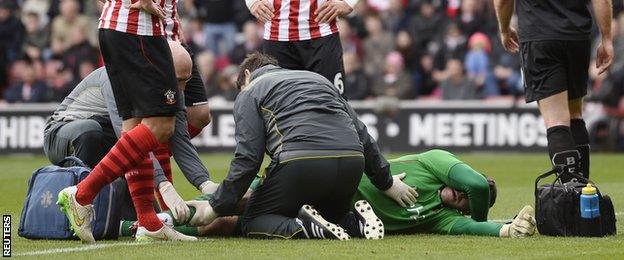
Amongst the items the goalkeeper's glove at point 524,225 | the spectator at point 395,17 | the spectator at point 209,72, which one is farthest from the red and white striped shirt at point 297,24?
the spectator at point 395,17

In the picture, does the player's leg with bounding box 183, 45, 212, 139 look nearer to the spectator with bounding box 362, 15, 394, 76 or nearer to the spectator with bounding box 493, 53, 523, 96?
the spectator with bounding box 493, 53, 523, 96

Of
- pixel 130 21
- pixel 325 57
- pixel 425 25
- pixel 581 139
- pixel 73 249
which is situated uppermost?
pixel 130 21

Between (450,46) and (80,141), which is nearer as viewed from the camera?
(80,141)

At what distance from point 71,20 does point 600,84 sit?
28.7 feet

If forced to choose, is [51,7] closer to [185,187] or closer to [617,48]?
[617,48]

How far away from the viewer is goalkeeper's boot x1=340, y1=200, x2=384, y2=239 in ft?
26.8

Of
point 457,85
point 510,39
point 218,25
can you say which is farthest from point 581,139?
point 218,25

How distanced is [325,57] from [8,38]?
13.6 meters

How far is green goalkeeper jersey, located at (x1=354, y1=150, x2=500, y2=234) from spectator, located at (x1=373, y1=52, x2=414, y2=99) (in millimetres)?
11545

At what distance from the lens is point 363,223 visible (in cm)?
822

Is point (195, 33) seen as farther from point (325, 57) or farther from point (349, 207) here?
point (349, 207)

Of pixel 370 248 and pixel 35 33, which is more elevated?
pixel 35 33

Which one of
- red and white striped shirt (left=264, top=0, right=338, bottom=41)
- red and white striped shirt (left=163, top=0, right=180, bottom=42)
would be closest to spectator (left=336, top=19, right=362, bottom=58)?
red and white striped shirt (left=264, top=0, right=338, bottom=41)

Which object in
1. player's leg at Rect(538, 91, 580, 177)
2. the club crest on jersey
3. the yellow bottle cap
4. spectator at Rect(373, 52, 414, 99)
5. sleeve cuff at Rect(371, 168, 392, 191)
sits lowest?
spectator at Rect(373, 52, 414, 99)
